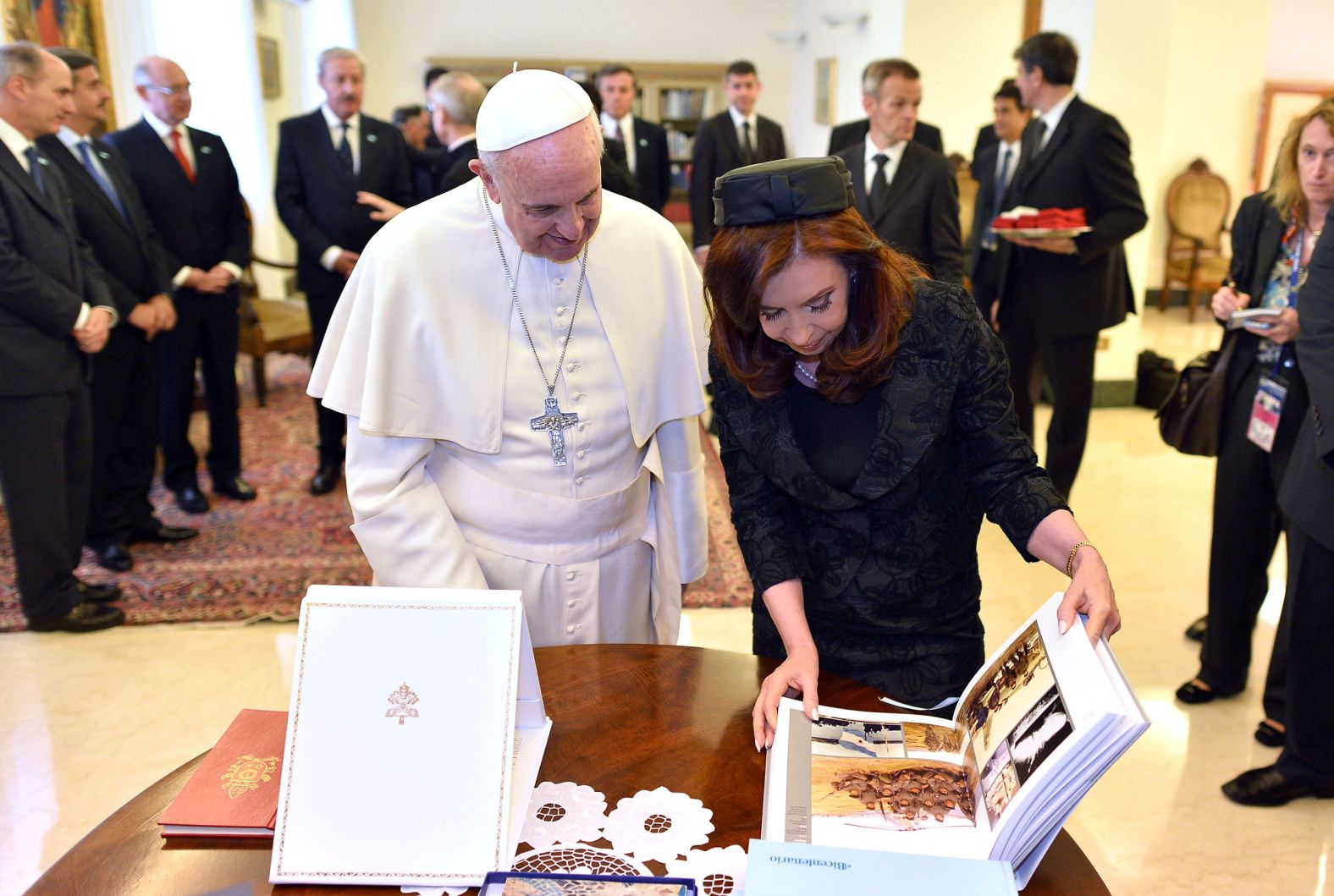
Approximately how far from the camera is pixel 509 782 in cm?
131

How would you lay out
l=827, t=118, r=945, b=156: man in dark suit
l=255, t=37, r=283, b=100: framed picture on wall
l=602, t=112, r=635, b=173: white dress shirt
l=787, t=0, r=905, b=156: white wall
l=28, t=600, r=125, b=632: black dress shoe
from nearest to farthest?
1. l=28, t=600, r=125, b=632: black dress shoe
2. l=827, t=118, r=945, b=156: man in dark suit
3. l=602, t=112, r=635, b=173: white dress shirt
4. l=787, t=0, r=905, b=156: white wall
5. l=255, t=37, r=283, b=100: framed picture on wall

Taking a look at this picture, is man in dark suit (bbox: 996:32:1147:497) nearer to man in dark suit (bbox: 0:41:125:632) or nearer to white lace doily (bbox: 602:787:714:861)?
white lace doily (bbox: 602:787:714:861)

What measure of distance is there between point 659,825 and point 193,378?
468cm

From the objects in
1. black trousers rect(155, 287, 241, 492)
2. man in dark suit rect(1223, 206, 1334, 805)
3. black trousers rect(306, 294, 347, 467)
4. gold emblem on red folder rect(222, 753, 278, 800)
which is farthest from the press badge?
black trousers rect(155, 287, 241, 492)

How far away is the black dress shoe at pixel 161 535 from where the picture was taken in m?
4.83

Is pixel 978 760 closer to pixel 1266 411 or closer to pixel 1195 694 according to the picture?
pixel 1266 411

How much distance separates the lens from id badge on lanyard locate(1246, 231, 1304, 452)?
295cm

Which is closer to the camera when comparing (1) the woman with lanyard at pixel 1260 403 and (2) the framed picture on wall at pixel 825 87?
(1) the woman with lanyard at pixel 1260 403

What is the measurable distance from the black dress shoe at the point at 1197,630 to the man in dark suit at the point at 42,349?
409 cm

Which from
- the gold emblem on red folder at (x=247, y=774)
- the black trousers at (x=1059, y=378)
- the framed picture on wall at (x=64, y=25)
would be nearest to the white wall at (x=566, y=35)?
the framed picture on wall at (x=64, y=25)

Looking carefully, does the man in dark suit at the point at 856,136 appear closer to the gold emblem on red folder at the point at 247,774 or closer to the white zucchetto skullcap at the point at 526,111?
the white zucchetto skullcap at the point at 526,111

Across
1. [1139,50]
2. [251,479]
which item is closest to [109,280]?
A: [251,479]

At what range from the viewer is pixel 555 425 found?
6.65 ft

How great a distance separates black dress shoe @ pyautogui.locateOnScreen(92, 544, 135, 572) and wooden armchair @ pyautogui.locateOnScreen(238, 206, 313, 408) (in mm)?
2461
